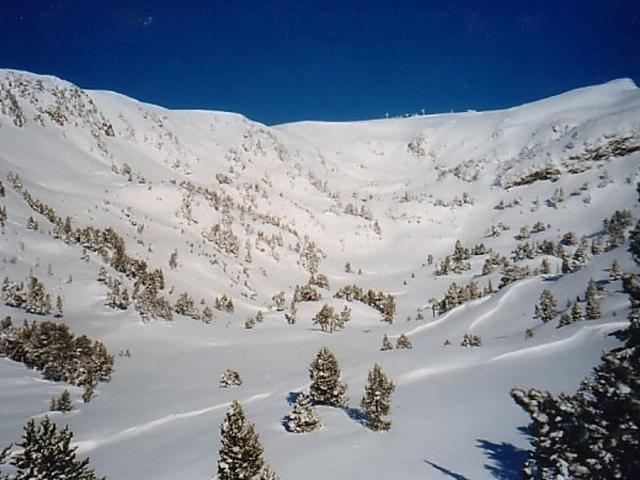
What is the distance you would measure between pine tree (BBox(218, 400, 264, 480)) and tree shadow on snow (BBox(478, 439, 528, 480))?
25.2ft

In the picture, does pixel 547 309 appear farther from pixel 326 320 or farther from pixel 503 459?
pixel 503 459

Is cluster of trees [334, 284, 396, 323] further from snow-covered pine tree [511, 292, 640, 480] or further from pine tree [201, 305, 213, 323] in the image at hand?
Answer: snow-covered pine tree [511, 292, 640, 480]

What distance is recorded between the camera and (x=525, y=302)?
56.3 m

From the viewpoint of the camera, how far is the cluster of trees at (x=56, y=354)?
96.7ft

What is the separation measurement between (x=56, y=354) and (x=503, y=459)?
93.2 ft

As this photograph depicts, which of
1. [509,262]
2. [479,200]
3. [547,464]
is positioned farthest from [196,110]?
[547,464]

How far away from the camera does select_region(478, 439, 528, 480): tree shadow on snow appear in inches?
545

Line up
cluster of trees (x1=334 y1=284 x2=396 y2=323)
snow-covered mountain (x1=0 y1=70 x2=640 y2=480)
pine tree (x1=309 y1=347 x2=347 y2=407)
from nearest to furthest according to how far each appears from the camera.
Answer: snow-covered mountain (x1=0 y1=70 x2=640 y2=480) < pine tree (x1=309 y1=347 x2=347 y2=407) < cluster of trees (x1=334 y1=284 x2=396 y2=323)

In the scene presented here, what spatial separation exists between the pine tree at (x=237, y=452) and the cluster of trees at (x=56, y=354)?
20419 mm

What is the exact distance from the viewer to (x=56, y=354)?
2952cm

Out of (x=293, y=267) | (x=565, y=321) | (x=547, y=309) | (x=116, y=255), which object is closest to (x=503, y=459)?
(x=565, y=321)

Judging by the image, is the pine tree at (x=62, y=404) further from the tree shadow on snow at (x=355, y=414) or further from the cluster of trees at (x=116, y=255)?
the cluster of trees at (x=116, y=255)

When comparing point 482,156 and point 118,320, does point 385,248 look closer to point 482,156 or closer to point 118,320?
point 482,156

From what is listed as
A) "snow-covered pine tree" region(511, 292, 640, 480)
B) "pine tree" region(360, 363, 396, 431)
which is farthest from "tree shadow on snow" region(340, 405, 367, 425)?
"snow-covered pine tree" region(511, 292, 640, 480)
